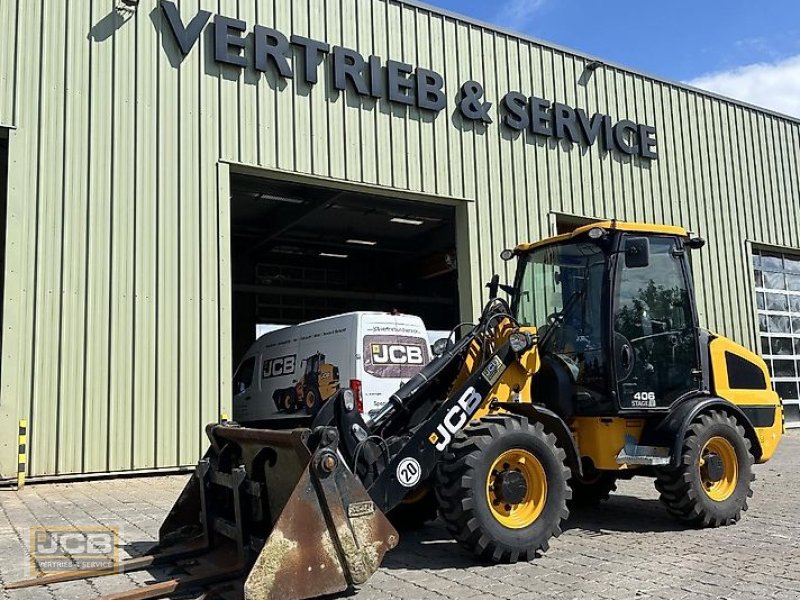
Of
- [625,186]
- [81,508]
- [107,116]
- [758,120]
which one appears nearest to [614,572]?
[81,508]

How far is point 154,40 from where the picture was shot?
1148cm

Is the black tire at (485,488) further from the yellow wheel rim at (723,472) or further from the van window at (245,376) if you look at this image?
the van window at (245,376)

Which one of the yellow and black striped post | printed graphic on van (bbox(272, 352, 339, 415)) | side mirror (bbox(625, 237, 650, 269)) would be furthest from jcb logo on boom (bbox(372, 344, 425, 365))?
side mirror (bbox(625, 237, 650, 269))

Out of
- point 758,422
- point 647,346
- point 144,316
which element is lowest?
point 758,422

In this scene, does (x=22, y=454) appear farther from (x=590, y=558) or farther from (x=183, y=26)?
(x=590, y=558)

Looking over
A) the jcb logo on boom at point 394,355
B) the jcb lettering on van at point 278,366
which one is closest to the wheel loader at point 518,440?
the jcb logo on boom at point 394,355

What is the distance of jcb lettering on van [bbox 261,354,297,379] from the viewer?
1322 centimetres

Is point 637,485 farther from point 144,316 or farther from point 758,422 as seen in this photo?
point 144,316

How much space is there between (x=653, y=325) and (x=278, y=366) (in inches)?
331

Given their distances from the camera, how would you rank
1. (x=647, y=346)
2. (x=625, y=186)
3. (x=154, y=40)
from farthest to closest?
1. (x=625, y=186)
2. (x=154, y=40)
3. (x=647, y=346)

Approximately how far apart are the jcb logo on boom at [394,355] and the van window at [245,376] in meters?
4.29

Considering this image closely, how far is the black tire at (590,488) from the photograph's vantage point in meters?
7.38

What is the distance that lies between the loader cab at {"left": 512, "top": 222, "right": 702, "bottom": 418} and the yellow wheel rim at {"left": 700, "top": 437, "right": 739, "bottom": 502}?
1.74ft

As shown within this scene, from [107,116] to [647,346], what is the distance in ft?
27.8
